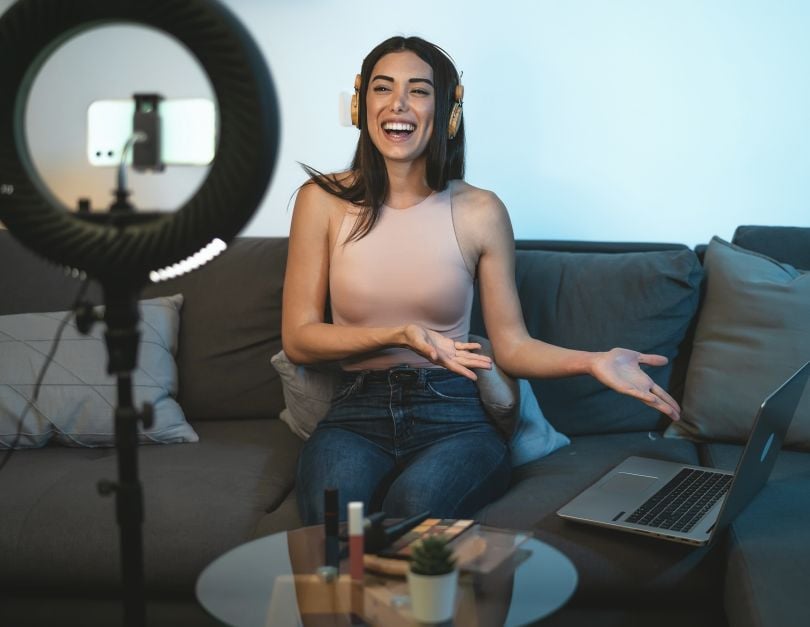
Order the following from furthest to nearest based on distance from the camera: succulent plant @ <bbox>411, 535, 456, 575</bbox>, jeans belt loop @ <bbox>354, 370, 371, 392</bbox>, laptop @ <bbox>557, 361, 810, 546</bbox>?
jeans belt loop @ <bbox>354, 370, 371, 392</bbox>, laptop @ <bbox>557, 361, 810, 546</bbox>, succulent plant @ <bbox>411, 535, 456, 575</bbox>

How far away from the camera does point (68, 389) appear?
2025 mm

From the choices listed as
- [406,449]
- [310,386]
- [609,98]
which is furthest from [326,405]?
[609,98]

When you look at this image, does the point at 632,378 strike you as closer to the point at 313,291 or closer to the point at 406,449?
the point at 406,449

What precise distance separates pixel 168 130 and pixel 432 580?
550 millimetres

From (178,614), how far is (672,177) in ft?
5.26

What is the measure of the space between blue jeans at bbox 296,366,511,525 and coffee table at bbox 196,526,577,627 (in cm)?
33

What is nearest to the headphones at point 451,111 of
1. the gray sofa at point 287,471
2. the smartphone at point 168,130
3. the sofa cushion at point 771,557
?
the gray sofa at point 287,471

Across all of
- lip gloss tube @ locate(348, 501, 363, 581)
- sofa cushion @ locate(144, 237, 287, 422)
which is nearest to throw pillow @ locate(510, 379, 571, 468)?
sofa cushion @ locate(144, 237, 287, 422)

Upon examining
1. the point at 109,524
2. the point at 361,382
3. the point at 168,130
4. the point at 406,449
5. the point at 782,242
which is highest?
the point at 168,130

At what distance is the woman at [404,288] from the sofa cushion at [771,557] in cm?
34

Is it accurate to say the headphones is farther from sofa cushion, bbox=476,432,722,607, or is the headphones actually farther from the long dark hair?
sofa cushion, bbox=476,432,722,607

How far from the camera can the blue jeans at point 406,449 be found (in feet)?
5.32

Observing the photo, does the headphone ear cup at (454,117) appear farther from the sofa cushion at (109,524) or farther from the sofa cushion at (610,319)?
the sofa cushion at (109,524)

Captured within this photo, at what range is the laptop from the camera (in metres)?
1.49
